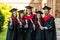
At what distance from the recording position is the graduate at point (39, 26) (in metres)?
13.0

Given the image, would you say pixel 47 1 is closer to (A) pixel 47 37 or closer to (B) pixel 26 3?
(B) pixel 26 3

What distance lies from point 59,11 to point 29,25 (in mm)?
6918

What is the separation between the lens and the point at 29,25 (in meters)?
13.2

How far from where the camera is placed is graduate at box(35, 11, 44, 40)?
13.0 metres

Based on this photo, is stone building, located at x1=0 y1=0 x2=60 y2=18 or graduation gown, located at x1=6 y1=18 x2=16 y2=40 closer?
graduation gown, located at x1=6 y1=18 x2=16 y2=40

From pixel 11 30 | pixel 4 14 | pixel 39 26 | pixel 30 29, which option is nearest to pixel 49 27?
pixel 39 26

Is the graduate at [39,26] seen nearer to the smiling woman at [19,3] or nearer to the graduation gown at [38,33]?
the graduation gown at [38,33]

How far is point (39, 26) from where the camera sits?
1305 centimetres

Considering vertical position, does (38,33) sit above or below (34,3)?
below

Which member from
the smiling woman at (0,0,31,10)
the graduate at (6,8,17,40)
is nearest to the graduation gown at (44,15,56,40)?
the graduate at (6,8,17,40)

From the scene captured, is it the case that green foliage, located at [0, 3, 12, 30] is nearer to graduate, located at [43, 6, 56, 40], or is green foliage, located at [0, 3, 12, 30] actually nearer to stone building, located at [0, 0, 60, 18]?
stone building, located at [0, 0, 60, 18]

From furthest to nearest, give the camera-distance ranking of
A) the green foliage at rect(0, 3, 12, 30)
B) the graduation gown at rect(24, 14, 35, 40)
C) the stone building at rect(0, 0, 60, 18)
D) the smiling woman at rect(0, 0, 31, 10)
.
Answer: the smiling woman at rect(0, 0, 31, 10) → the stone building at rect(0, 0, 60, 18) → the green foliage at rect(0, 3, 12, 30) → the graduation gown at rect(24, 14, 35, 40)

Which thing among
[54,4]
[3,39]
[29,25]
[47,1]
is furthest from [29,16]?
[47,1]

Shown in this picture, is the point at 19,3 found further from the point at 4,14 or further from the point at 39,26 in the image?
the point at 39,26
